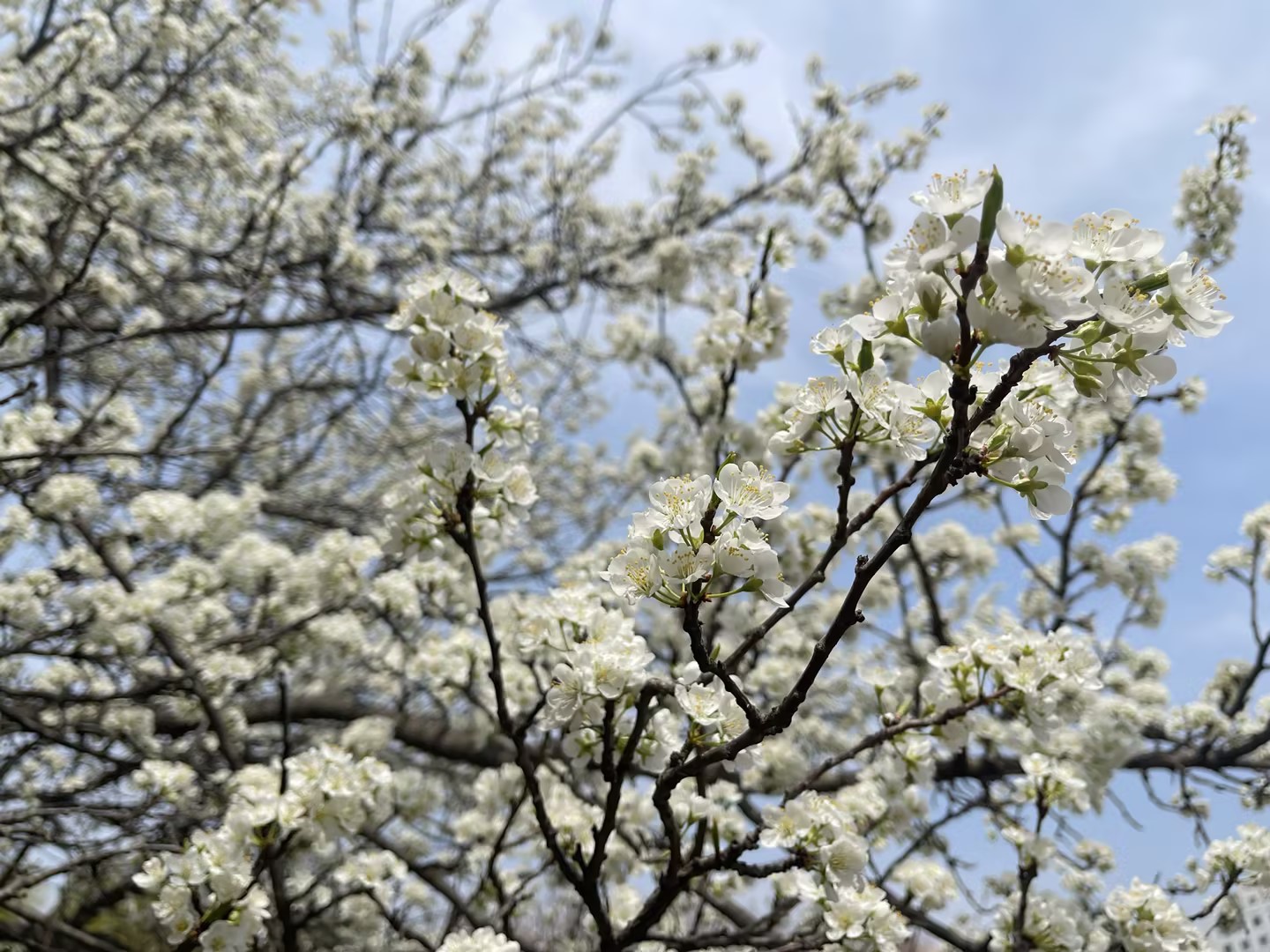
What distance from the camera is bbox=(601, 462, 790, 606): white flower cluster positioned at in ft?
4.48

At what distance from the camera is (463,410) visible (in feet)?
7.13

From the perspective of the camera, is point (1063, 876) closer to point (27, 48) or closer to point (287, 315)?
point (287, 315)

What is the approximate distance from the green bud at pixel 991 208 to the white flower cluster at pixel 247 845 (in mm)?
2018

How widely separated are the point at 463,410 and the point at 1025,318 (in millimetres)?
1402

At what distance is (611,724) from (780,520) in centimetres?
181

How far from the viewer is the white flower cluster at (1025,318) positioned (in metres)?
1.15

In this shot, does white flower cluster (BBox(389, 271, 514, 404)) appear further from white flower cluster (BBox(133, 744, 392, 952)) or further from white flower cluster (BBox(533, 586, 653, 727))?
white flower cluster (BBox(133, 744, 392, 952))

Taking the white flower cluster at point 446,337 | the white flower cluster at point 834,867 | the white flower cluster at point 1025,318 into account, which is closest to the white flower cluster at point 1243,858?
the white flower cluster at point 834,867

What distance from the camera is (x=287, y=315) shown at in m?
6.12

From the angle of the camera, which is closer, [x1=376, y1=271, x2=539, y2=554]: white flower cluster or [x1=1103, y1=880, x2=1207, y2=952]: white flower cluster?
[x1=376, y1=271, x2=539, y2=554]: white flower cluster

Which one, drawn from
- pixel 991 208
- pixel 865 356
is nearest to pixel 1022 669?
pixel 865 356

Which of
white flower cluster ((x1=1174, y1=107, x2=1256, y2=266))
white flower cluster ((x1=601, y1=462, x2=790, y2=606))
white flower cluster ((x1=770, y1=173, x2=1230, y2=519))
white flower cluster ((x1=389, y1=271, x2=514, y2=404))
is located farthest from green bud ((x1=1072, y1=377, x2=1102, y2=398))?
white flower cluster ((x1=1174, y1=107, x2=1256, y2=266))

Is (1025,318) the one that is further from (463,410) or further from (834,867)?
(463,410)

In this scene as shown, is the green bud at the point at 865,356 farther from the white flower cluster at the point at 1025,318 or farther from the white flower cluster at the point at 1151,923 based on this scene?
the white flower cluster at the point at 1151,923
